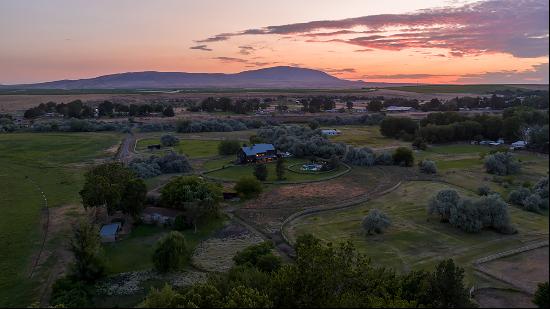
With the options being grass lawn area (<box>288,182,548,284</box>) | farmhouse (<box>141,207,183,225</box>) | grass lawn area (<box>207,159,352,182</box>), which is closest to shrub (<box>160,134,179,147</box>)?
grass lawn area (<box>207,159,352,182</box>)

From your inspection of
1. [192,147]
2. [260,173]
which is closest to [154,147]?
[192,147]

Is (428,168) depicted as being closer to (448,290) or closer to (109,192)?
(448,290)

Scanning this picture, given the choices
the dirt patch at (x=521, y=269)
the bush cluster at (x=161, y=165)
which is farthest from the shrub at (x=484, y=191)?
the bush cluster at (x=161, y=165)

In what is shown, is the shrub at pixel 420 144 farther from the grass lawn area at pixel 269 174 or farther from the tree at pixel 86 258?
the tree at pixel 86 258

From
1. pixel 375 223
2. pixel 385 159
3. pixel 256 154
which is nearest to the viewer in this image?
pixel 375 223

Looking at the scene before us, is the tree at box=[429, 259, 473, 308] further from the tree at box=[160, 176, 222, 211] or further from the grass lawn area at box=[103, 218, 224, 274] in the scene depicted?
the tree at box=[160, 176, 222, 211]

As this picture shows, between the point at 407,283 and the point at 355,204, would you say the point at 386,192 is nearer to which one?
the point at 355,204

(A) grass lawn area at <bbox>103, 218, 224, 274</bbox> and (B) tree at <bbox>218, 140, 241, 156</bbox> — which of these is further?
(B) tree at <bbox>218, 140, 241, 156</bbox>

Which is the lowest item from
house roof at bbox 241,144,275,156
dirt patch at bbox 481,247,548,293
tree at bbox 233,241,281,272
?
dirt patch at bbox 481,247,548,293
